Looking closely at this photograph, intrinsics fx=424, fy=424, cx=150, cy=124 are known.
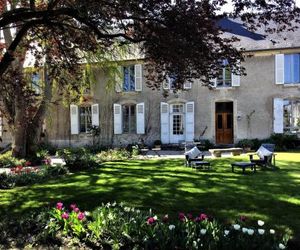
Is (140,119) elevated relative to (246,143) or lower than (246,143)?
elevated

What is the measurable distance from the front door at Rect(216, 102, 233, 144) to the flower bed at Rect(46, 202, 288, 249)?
1962 cm

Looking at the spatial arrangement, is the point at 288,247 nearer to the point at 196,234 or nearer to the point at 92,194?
the point at 196,234

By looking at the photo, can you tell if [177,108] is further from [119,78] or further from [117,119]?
[119,78]

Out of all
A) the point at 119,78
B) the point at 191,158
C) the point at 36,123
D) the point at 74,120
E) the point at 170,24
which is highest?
the point at 119,78

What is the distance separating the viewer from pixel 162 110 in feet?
85.8

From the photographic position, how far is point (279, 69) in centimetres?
2394

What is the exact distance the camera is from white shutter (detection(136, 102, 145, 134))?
87.2 feet

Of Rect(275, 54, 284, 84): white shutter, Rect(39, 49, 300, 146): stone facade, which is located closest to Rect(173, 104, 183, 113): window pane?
Rect(39, 49, 300, 146): stone facade

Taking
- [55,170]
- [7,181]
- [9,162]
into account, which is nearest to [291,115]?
[55,170]

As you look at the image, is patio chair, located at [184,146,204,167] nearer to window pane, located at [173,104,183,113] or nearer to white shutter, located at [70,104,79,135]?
window pane, located at [173,104,183,113]

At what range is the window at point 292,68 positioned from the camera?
78.5 feet

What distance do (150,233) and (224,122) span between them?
2094cm

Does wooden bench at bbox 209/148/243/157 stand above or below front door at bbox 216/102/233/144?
below

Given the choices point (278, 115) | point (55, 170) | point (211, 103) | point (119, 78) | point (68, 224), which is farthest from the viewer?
point (211, 103)
